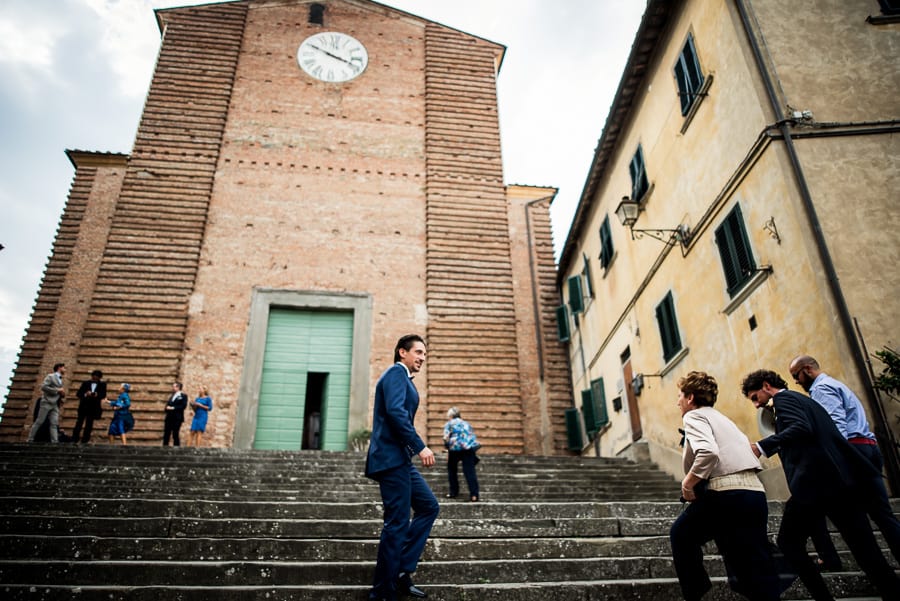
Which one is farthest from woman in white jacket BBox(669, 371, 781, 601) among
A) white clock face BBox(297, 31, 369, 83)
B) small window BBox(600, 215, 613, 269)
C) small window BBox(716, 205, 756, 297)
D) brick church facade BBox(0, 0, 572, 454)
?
white clock face BBox(297, 31, 369, 83)

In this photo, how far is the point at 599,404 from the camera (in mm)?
14039

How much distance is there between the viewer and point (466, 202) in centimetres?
1684

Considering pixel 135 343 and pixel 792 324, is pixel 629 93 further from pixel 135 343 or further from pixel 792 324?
pixel 135 343

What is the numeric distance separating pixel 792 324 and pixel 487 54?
14854 millimetres

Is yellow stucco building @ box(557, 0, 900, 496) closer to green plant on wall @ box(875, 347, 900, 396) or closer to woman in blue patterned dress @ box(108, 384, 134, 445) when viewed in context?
green plant on wall @ box(875, 347, 900, 396)

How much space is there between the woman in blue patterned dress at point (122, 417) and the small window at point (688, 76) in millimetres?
11113

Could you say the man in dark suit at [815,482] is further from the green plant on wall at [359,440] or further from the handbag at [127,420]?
the handbag at [127,420]

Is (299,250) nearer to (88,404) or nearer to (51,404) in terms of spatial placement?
(88,404)

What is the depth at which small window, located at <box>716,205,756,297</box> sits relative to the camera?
8039mm

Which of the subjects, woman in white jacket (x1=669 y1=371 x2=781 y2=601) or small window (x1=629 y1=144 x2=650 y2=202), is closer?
woman in white jacket (x1=669 y1=371 x2=781 y2=601)

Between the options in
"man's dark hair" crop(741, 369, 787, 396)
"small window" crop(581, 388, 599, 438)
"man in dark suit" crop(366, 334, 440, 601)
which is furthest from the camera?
"small window" crop(581, 388, 599, 438)

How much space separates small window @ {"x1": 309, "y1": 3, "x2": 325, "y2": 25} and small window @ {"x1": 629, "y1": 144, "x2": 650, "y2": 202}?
37.8 ft

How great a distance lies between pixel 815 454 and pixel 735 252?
503 cm

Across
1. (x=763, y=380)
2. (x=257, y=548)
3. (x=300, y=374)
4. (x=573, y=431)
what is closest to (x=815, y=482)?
(x=763, y=380)
